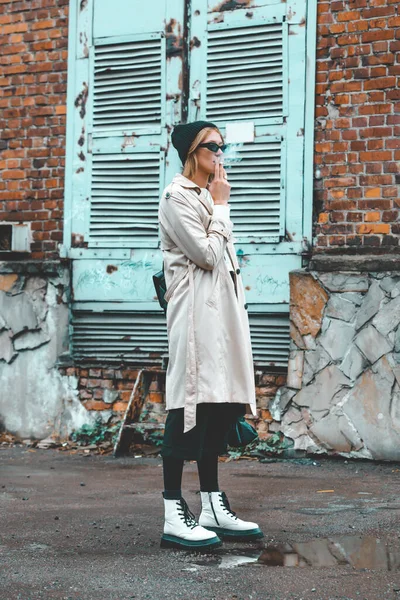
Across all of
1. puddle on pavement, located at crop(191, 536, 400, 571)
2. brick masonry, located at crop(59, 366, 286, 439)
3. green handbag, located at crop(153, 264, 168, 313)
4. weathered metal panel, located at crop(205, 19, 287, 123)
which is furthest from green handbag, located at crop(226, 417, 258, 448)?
weathered metal panel, located at crop(205, 19, 287, 123)

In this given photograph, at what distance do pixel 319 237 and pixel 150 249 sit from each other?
1410mm

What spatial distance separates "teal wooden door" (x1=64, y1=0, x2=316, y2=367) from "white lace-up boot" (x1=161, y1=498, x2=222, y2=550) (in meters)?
3.15

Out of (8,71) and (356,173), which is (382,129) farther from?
(8,71)

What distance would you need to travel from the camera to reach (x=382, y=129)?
6762mm

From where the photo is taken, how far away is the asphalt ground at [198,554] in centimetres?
332

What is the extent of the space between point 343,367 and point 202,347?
9.52 feet

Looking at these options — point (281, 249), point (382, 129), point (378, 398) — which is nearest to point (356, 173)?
point (382, 129)

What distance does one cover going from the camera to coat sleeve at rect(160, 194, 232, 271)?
3.98 m

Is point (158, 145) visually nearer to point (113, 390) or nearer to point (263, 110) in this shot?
point (263, 110)

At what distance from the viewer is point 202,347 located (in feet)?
13.0

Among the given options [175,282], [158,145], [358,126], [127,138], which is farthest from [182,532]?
[127,138]

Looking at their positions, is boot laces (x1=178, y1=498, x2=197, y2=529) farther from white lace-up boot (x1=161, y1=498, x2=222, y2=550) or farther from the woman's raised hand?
the woman's raised hand

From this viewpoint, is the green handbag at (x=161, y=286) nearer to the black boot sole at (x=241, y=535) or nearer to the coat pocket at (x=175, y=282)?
the coat pocket at (x=175, y=282)

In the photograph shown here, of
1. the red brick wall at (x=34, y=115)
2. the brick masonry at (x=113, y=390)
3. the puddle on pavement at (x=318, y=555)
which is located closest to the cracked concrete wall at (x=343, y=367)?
the brick masonry at (x=113, y=390)
